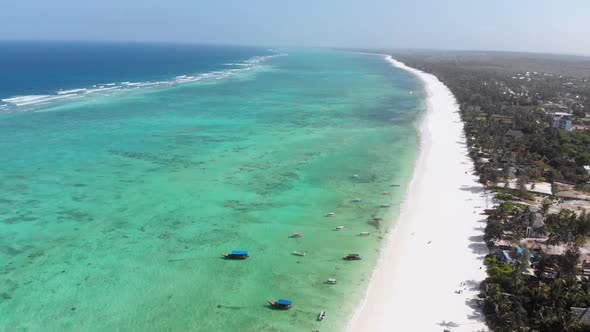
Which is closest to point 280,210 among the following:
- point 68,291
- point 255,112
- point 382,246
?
point 382,246

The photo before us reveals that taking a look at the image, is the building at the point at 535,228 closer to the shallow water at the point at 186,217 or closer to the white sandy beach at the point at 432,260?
the white sandy beach at the point at 432,260

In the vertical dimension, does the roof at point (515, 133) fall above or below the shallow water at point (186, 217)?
above

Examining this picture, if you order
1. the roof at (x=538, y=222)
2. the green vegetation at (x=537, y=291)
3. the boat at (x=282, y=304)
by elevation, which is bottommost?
the boat at (x=282, y=304)

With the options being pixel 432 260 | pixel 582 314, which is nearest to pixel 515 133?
pixel 432 260

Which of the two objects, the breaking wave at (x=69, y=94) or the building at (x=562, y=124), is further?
the breaking wave at (x=69, y=94)

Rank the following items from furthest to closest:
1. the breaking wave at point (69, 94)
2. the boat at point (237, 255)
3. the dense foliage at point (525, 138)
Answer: the breaking wave at point (69, 94) → the dense foliage at point (525, 138) → the boat at point (237, 255)

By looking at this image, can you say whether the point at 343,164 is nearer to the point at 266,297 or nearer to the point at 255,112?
the point at 266,297

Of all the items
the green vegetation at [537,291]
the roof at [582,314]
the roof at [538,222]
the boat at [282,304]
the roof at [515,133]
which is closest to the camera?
the roof at [582,314]

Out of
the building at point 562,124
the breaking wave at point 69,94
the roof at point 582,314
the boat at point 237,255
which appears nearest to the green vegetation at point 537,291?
the roof at point 582,314
